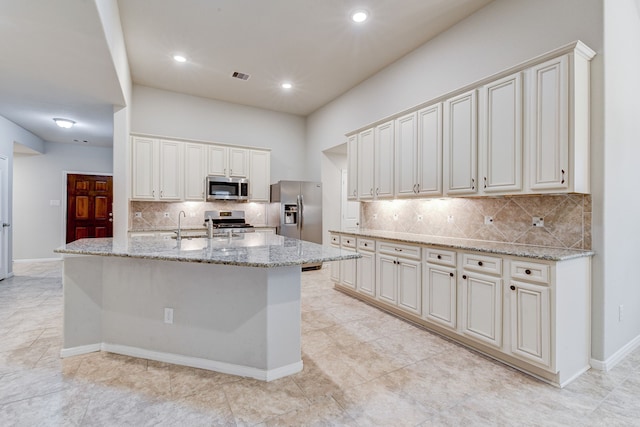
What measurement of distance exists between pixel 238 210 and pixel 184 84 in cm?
238

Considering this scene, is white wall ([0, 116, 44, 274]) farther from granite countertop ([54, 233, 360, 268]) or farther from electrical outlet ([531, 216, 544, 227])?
electrical outlet ([531, 216, 544, 227])

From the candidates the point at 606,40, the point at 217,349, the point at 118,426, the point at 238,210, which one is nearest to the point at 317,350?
the point at 217,349

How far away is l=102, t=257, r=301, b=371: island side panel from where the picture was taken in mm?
2189

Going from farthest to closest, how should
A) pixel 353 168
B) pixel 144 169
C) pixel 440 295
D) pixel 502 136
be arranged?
1. pixel 144 169
2. pixel 353 168
3. pixel 440 295
4. pixel 502 136

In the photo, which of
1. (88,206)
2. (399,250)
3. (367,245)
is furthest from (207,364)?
(88,206)

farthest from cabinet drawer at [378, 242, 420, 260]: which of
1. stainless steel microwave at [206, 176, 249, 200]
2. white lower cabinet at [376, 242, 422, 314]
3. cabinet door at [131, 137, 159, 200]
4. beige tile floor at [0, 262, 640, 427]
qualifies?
cabinet door at [131, 137, 159, 200]

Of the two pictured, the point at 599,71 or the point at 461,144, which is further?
the point at 461,144

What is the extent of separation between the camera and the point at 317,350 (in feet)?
8.70

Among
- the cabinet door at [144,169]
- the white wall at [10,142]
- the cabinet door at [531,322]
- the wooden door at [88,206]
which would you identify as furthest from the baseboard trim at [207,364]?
the wooden door at [88,206]

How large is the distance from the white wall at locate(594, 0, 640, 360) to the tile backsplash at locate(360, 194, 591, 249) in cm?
15

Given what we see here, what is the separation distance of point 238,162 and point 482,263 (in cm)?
450

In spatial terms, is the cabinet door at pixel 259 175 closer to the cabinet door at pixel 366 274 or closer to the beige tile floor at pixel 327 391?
the cabinet door at pixel 366 274

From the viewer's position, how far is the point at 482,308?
101 inches

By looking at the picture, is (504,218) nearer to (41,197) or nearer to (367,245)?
(367,245)
